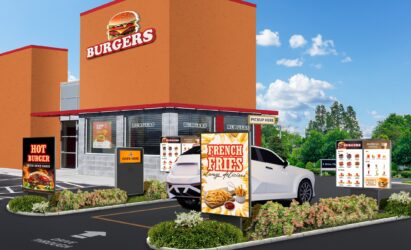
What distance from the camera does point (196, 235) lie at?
10.5m

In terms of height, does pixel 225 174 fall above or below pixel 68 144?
below

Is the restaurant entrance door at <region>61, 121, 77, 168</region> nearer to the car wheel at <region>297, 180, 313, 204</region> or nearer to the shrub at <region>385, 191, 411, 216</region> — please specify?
the car wheel at <region>297, 180, 313, 204</region>

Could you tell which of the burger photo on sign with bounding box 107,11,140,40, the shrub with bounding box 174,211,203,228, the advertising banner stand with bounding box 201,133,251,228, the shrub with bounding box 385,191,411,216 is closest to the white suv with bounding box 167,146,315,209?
the advertising banner stand with bounding box 201,133,251,228

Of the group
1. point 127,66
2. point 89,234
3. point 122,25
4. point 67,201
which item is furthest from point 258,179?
point 122,25

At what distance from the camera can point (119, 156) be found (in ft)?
62.5

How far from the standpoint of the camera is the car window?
1573 cm

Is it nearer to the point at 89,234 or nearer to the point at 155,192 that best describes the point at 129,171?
the point at 155,192

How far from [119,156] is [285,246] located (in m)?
9.73

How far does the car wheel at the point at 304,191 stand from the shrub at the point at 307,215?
2188mm

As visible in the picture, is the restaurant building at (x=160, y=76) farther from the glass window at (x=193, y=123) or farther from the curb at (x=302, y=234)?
the curb at (x=302, y=234)

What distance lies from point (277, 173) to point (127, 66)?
17836mm

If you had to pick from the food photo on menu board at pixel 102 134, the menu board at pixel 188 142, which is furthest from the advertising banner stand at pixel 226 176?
the food photo on menu board at pixel 102 134

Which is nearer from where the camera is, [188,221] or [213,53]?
[188,221]

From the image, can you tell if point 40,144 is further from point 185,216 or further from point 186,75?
point 186,75
